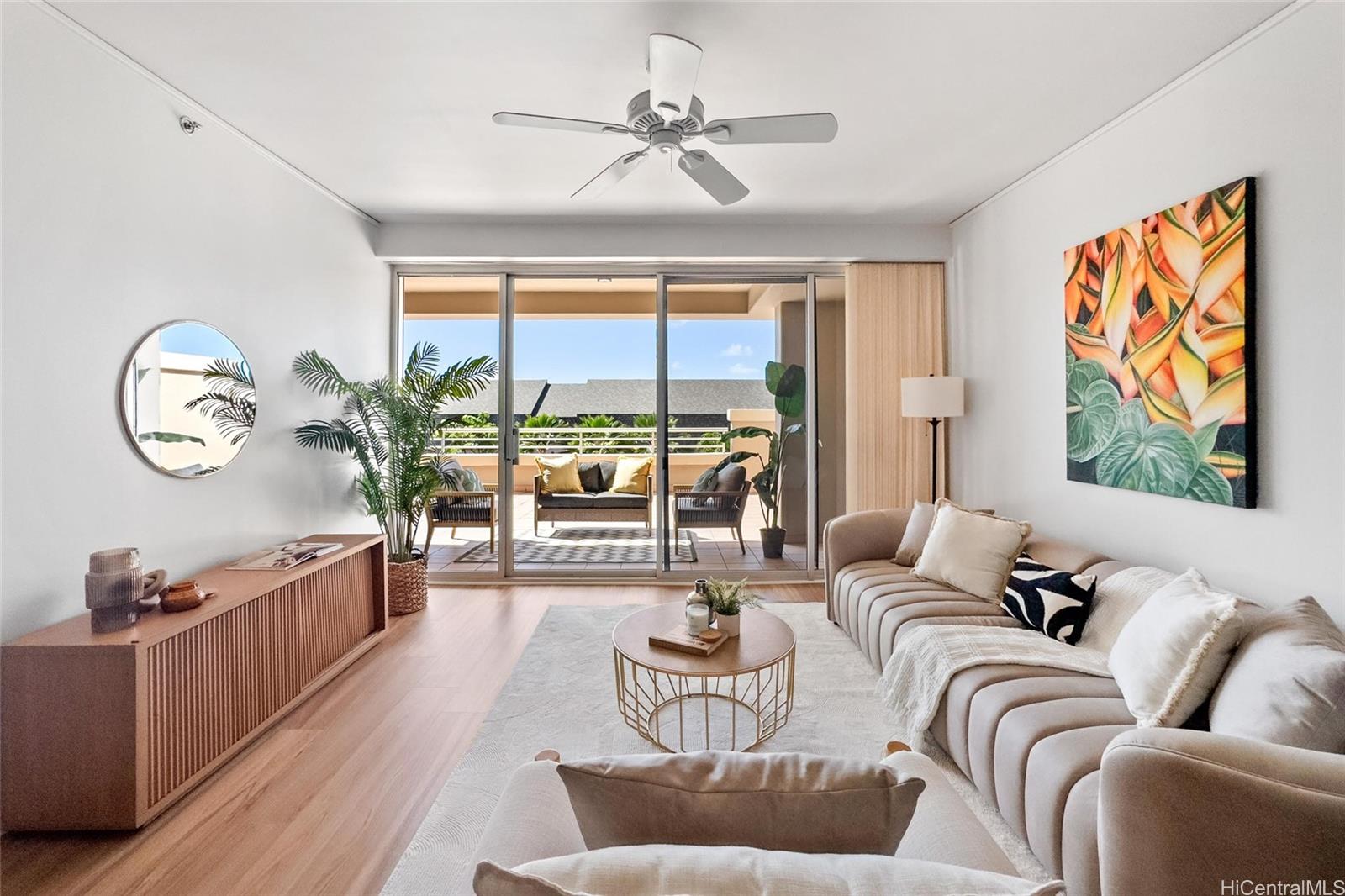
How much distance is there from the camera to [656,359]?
5.05m

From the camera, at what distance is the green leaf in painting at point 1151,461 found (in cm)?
254

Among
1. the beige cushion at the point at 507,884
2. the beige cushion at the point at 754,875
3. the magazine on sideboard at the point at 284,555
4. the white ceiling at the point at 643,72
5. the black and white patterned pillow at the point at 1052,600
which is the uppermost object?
the white ceiling at the point at 643,72

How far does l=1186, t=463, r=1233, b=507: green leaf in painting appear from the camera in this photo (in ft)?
7.72

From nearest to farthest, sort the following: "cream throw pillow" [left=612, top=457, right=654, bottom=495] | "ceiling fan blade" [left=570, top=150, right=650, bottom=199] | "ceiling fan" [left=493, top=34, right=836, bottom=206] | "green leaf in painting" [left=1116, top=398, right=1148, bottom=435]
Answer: "ceiling fan" [left=493, top=34, right=836, bottom=206] < "ceiling fan blade" [left=570, top=150, right=650, bottom=199] < "green leaf in painting" [left=1116, top=398, right=1148, bottom=435] < "cream throw pillow" [left=612, top=457, right=654, bottom=495]

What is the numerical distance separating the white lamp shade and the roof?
3.70 feet

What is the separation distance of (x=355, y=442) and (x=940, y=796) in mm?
3778

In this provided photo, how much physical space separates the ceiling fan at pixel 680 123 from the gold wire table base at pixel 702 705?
1936 mm

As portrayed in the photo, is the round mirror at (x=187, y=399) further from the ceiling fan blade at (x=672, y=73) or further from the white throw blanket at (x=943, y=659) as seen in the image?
the white throw blanket at (x=943, y=659)

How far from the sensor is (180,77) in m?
2.60

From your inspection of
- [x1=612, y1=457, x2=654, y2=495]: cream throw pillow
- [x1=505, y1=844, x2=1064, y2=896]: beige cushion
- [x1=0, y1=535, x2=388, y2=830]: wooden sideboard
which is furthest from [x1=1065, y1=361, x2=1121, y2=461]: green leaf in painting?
[x1=0, y1=535, x2=388, y2=830]: wooden sideboard

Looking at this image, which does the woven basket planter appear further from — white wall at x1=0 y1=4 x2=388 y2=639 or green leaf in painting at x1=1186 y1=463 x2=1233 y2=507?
green leaf in painting at x1=1186 y1=463 x2=1233 y2=507

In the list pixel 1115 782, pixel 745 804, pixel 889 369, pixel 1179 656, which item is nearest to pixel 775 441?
pixel 889 369

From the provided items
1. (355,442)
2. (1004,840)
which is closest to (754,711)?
(1004,840)

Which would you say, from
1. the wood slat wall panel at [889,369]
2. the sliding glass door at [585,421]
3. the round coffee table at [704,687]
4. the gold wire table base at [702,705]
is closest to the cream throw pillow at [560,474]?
the sliding glass door at [585,421]
